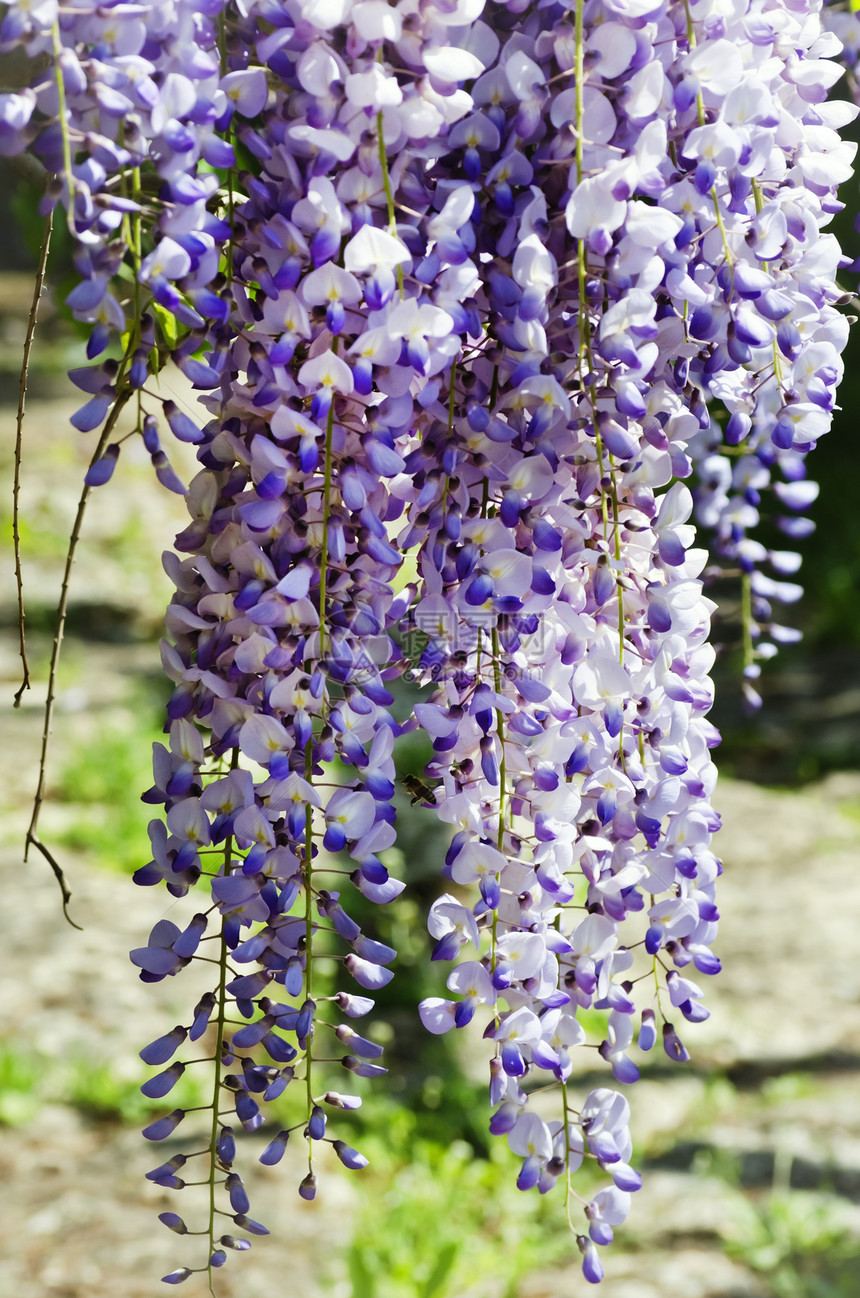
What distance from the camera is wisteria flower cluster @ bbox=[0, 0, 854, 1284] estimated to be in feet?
1.77

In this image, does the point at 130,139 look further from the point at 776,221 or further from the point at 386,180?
the point at 776,221

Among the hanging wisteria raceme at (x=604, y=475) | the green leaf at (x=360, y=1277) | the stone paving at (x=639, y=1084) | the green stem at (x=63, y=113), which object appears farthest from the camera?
the stone paving at (x=639, y=1084)

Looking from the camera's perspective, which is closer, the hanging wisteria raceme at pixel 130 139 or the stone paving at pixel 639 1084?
the hanging wisteria raceme at pixel 130 139

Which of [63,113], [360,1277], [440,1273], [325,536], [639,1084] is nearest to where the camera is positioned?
[63,113]

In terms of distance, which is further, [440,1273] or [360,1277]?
[440,1273]

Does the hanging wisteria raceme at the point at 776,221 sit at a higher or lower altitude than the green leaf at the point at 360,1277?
higher

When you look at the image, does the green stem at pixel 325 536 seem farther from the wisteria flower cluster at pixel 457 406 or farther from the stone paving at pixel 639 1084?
the stone paving at pixel 639 1084

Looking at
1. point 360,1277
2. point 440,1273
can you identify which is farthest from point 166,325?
point 440,1273

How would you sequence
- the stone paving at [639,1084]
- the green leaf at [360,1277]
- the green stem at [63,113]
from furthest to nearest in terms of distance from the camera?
the stone paving at [639,1084] < the green leaf at [360,1277] < the green stem at [63,113]

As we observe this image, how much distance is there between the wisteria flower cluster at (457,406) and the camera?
1.77 feet

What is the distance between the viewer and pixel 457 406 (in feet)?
2.10

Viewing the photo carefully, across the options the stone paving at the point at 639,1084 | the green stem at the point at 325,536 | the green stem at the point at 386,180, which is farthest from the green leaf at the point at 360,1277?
the green stem at the point at 386,180

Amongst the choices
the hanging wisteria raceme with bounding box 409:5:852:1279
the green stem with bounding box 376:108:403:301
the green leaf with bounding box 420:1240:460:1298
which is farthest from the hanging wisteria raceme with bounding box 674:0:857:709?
the green leaf with bounding box 420:1240:460:1298

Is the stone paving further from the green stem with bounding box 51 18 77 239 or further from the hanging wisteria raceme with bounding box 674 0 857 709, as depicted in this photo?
the green stem with bounding box 51 18 77 239
